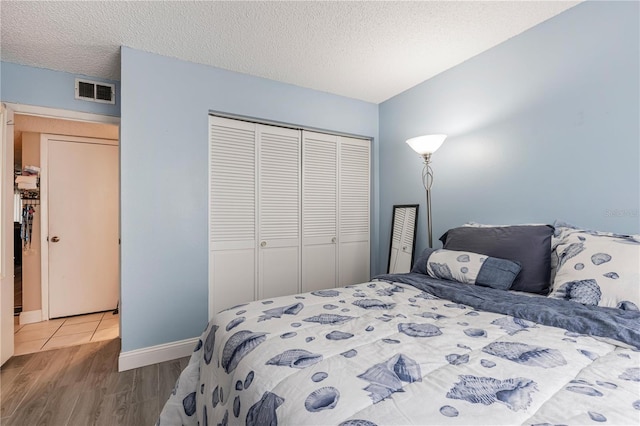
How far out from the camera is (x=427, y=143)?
2619mm

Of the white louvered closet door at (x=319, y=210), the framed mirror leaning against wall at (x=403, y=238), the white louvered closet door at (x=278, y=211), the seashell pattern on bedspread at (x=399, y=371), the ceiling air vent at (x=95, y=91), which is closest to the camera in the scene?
the seashell pattern on bedspread at (x=399, y=371)

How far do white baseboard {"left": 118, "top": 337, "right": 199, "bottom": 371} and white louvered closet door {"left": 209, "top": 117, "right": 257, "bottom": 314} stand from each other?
1.13ft

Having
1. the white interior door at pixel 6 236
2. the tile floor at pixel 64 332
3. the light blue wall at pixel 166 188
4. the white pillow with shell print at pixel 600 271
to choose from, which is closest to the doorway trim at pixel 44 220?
the tile floor at pixel 64 332

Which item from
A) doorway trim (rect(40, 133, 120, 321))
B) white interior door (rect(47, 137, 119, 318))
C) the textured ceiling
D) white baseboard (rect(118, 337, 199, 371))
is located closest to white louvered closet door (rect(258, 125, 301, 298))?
the textured ceiling

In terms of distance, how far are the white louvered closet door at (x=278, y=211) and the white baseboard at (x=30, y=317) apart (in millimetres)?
2664

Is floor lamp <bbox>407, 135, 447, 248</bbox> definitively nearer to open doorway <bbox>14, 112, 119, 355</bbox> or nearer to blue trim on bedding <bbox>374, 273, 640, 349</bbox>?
blue trim on bedding <bbox>374, 273, 640, 349</bbox>

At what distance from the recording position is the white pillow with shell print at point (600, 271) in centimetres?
139

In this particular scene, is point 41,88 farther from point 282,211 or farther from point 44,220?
point 282,211

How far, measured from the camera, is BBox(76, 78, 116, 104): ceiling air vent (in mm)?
2781

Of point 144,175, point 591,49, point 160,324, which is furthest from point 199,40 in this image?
point 591,49

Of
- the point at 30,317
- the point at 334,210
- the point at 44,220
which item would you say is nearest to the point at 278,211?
the point at 334,210

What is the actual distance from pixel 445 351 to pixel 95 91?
3.46 metres

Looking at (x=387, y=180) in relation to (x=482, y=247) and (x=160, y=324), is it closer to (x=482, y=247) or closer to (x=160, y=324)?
(x=482, y=247)

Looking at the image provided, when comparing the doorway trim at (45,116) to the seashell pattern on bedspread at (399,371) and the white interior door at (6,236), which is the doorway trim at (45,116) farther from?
the seashell pattern on bedspread at (399,371)
